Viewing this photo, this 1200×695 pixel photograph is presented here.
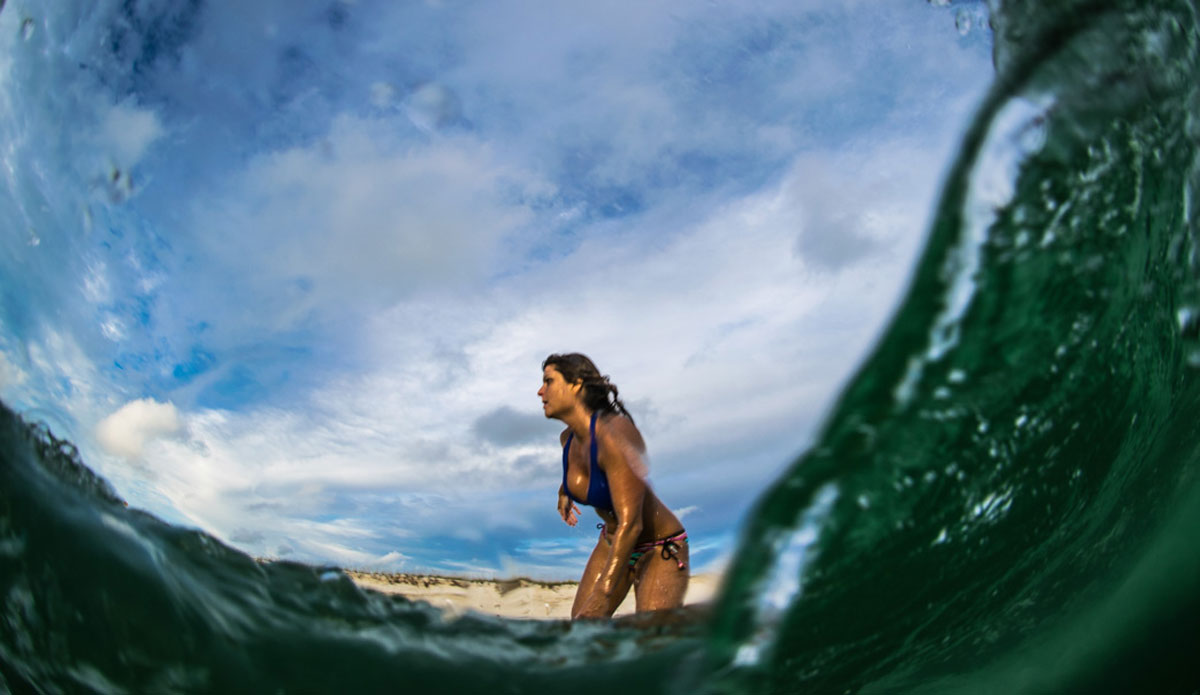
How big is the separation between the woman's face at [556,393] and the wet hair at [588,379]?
31 mm

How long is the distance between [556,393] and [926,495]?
216cm

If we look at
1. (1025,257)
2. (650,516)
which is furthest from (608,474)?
(1025,257)

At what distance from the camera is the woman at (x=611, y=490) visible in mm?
3594

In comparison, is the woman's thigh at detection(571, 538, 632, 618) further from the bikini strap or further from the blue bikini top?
the bikini strap

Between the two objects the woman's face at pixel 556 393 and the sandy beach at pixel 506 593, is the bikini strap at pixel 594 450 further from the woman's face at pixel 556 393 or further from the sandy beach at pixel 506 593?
the sandy beach at pixel 506 593

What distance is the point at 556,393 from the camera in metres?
4.04

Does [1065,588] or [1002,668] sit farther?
[1002,668]

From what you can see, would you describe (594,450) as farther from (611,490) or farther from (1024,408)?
(1024,408)

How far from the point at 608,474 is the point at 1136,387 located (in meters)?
2.76

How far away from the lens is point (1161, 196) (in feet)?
9.00

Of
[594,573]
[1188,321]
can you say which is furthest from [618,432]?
[1188,321]

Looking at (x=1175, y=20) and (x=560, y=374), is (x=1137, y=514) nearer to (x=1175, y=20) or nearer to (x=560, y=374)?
(x=1175, y=20)

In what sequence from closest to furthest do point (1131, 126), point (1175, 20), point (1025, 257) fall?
point (1025, 257) < point (1131, 126) < point (1175, 20)

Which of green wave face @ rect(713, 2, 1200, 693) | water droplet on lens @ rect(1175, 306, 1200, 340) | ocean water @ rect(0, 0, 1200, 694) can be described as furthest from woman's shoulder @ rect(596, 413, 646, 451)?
water droplet on lens @ rect(1175, 306, 1200, 340)
